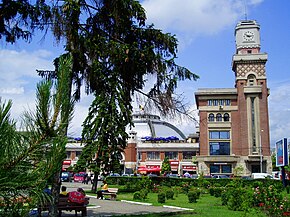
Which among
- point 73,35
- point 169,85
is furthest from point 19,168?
point 169,85

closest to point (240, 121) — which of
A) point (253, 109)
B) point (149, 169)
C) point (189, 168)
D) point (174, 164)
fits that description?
point (253, 109)

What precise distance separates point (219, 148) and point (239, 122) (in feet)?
18.2

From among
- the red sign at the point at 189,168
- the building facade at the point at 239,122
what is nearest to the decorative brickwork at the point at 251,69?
the building facade at the point at 239,122

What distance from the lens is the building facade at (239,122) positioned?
57.6 m

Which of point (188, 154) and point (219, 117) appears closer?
point (219, 117)

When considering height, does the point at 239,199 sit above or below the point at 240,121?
below

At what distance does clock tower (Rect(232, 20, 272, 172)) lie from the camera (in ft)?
187

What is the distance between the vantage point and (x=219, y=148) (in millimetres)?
59594

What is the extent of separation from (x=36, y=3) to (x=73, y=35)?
953 millimetres

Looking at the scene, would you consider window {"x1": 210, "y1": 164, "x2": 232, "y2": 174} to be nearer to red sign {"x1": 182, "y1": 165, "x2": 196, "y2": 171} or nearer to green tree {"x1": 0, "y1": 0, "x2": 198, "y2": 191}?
red sign {"x1": 182, "y1": 165, "x2": 196, "y2": 171}

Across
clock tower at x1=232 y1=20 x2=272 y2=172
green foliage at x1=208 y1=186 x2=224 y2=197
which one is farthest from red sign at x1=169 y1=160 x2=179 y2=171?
green foliage at x1=208 y1=186 x2=224 y2=197

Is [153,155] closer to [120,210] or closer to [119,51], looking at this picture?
[120,210]

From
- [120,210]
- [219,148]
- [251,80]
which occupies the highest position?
[251,80]

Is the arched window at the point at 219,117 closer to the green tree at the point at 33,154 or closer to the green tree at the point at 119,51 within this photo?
the green tree at the point at 119,51
